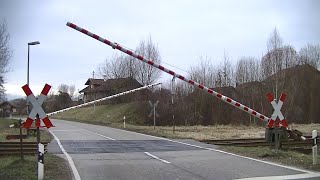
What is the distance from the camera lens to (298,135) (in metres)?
17.8

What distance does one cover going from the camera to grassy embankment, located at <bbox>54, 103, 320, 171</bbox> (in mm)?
13388

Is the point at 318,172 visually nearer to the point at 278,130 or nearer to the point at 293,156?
the point at 293,156

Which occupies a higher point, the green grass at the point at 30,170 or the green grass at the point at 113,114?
the green grass at the point at 113,114

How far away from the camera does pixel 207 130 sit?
34.6m

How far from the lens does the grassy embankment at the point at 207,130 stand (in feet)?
43.9

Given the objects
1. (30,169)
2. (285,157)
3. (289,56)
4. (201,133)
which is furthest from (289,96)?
(30,169)

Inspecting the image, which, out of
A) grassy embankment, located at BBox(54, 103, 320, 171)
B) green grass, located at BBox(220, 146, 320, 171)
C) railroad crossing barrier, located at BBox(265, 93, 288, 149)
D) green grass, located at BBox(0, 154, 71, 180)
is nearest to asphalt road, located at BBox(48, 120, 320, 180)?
green grass, located at BBox(0, 154, 71, 180)

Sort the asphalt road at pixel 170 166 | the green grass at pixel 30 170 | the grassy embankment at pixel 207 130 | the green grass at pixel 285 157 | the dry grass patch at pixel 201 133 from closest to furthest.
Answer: the green grass at pixel 30 170 → the asphalt road at pixel 170 166 → the green grass at pixel 285 157 → the grassy embankment at pixel 207 130 → the dry grass patch at pixel 201 133

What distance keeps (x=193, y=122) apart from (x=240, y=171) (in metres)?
39.3

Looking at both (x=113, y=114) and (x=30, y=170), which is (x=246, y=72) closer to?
(x=113, y=114)

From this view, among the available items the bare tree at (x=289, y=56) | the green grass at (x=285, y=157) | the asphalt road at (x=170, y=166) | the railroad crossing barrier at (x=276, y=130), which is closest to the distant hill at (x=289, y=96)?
the bare tree at (x=289, y=56)

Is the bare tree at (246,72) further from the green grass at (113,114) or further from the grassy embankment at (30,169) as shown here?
the grassy embankment at (30,169)

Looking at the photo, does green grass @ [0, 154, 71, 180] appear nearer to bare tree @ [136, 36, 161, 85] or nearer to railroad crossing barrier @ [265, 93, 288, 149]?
railroad crossing barrier @ [265, 93, 288, 149]

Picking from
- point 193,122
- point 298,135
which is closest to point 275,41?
point 193,122
